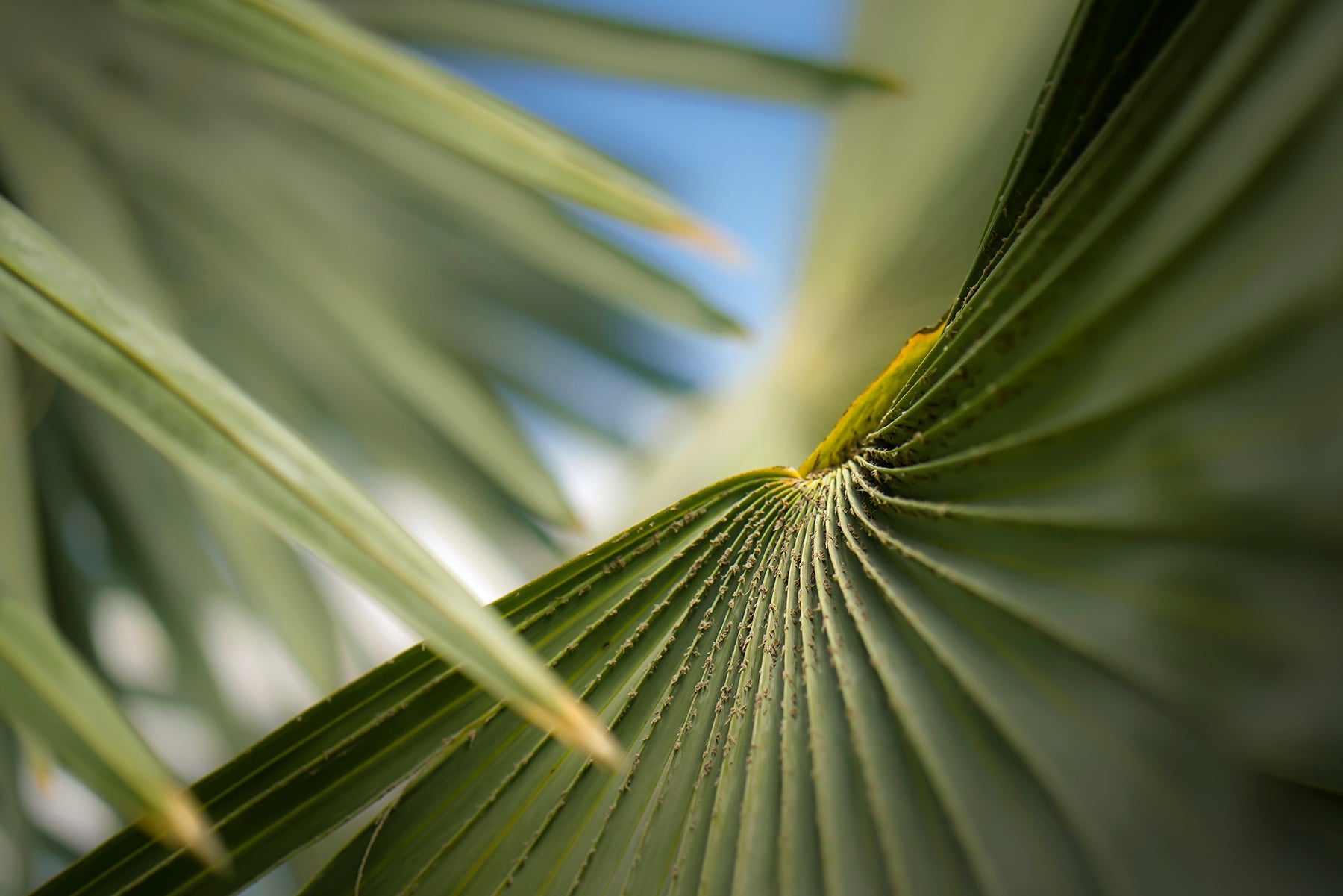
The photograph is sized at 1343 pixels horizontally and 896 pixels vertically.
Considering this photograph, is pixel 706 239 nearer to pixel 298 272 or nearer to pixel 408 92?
pixel 408 92

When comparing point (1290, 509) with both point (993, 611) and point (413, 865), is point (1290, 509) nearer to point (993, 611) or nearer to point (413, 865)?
point (993, 611)

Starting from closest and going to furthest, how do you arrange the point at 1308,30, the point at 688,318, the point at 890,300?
the point at 1308,30, the point at 890,300, the point at 688,318

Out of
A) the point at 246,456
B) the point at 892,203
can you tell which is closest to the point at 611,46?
the point at 892,203

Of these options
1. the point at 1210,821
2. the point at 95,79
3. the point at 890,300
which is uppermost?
the point at 95,79

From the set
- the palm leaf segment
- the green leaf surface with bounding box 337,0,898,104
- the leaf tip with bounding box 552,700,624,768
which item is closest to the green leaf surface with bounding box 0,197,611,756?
the leaf tip with bounding box 552,700,624,768

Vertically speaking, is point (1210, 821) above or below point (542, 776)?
below

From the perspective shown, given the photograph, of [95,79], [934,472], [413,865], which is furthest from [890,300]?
[95,79]
